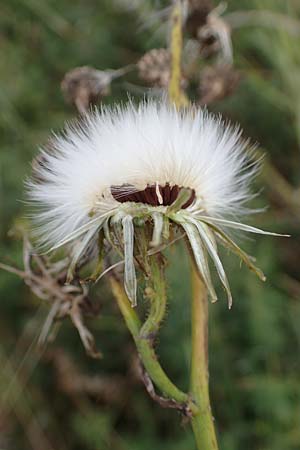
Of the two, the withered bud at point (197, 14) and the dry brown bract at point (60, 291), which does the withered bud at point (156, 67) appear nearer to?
the withered bud at point (197, 14)

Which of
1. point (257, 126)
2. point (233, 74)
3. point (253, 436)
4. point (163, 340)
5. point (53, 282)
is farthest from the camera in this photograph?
point (257, 126)

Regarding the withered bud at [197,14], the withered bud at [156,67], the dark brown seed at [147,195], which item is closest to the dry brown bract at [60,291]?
the dark brown seed at [147,195]

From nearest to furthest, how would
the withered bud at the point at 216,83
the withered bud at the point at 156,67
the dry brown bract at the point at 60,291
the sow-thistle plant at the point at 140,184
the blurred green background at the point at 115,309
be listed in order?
the sow-thistle plant at the point at 140,184
the dry brown bract at the point at 60,291
the withered bud at the point at 156,67
the withered bud at the point at 216,83
the blurred green background at the point at 115,309

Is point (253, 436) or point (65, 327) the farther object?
point (65, 327)

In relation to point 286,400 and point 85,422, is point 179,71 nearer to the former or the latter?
point 286,400

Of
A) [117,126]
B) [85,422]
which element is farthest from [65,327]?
[117,126]
